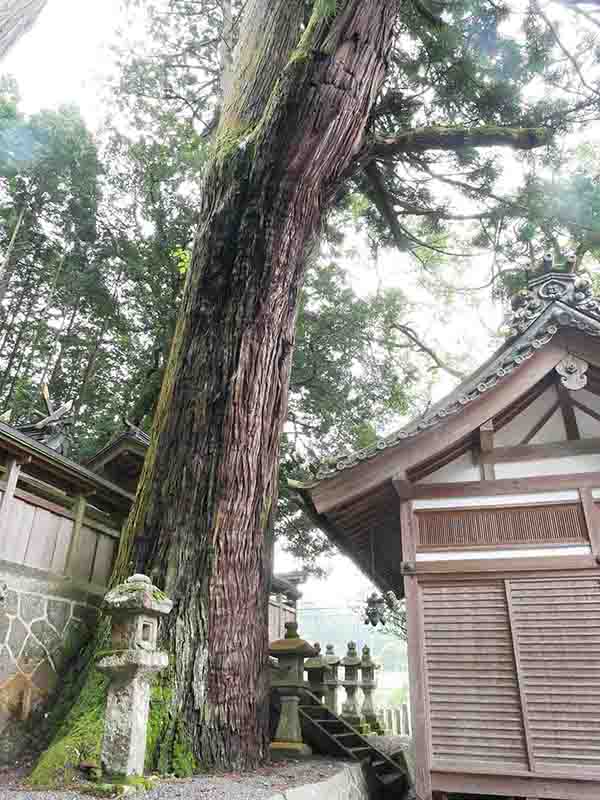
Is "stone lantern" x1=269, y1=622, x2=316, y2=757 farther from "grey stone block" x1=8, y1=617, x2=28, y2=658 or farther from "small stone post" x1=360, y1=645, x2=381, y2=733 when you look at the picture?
"small stone post" x1=360, y1=645, x2=381, y2=733

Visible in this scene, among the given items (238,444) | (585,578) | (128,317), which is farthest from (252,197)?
(128,317)

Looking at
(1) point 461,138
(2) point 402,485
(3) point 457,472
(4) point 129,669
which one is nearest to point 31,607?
(4) point 129,669

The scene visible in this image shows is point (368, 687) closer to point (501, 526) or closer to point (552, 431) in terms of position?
point (501, 526)

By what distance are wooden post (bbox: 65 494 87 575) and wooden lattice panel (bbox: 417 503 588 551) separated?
4.21m

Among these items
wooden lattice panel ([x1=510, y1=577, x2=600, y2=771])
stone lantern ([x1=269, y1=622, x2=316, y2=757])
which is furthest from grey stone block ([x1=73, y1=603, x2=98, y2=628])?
wooden lattice panel ([x1=510, y1=577, x2=600, y2=771])

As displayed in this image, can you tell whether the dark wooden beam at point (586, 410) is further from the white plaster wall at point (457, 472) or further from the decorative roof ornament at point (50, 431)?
the decorative roof ornament at point (50, 431)

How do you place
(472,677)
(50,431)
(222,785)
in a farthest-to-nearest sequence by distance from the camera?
(50,431) → (472,677) → (222,785)

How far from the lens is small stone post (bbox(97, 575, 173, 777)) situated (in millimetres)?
3248

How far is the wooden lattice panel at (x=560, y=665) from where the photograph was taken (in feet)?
13.5

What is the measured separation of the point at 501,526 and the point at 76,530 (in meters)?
4.93

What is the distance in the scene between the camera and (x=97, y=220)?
14.1 metres

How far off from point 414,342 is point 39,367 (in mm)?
9813

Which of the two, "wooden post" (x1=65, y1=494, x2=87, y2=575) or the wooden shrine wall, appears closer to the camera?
the wooden shrine wall

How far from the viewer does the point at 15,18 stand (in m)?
4.71
